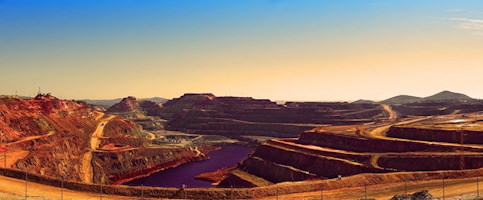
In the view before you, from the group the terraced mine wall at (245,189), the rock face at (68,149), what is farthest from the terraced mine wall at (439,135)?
the rock face at (68,149)

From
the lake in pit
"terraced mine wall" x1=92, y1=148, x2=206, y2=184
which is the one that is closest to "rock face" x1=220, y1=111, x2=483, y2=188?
the lake in pit

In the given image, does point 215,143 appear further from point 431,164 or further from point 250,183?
point 431,164

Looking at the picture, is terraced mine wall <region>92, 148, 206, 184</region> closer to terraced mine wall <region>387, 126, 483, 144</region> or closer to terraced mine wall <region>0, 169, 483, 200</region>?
terraced mine wall <region>0, 169, 483, 200</region>

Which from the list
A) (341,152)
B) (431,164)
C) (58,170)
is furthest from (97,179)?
(431,164)

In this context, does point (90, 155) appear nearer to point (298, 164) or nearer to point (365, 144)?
point (298, 164)

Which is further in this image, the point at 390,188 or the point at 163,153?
the point at 163,153

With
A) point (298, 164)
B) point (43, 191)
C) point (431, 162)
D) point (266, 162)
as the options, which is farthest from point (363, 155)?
point (43, 191)
